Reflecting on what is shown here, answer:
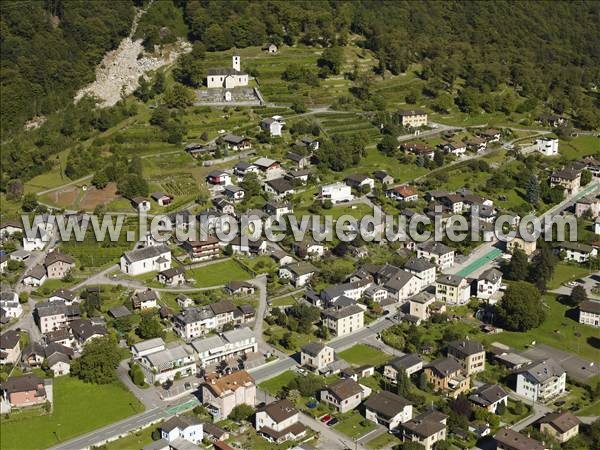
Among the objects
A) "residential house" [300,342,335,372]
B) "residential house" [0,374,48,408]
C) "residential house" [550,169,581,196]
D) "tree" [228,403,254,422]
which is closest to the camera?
"tree" [228,403,254,422]

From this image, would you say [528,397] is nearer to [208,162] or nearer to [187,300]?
[187,300]

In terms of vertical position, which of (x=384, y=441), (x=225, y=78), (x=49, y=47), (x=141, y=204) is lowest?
(x=384, y=441)

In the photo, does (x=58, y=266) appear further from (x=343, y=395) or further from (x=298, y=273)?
(x=343, y=395)

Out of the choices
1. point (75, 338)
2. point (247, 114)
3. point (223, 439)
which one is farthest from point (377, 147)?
point (223, 439)

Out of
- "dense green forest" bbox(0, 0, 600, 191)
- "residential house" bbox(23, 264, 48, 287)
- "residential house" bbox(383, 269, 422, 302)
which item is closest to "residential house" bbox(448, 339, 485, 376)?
"residential house" bbox(383, 269, 422, 302)

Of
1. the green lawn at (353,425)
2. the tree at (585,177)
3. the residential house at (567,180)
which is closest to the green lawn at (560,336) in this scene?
the green lawn at (353,425)

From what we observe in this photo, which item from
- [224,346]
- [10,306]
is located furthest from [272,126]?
[224,346]

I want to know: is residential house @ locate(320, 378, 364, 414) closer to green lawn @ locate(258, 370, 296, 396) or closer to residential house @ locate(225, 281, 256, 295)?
green lawn @ locate(258, 370, 296, 396)
